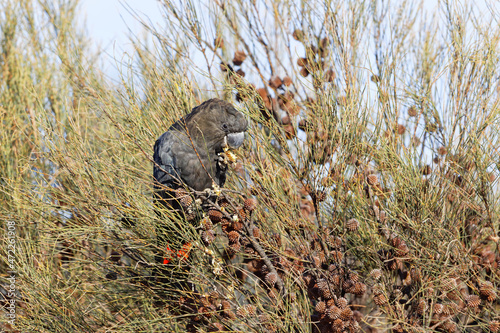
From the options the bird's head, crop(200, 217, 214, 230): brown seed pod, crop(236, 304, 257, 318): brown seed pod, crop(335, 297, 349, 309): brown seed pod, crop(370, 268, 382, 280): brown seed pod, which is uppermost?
the bird's head

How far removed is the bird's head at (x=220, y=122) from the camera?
6.97 ft

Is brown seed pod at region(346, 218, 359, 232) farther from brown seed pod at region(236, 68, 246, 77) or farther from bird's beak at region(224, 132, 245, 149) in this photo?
brown seed pod at region(236, 68, 246, 77)

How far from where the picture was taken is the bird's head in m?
2.12

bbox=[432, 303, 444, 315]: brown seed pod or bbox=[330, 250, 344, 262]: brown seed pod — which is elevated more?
bbox=[330, 250, 344, 262]: brown seed pod

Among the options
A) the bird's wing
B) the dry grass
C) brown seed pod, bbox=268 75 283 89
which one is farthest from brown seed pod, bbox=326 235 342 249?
brown seed pod, bbox=268 75 283 89

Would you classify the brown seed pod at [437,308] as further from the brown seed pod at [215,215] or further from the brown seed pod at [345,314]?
the brown seed pod at [215,215]

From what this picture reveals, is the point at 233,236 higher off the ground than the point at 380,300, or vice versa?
the point at 233,236

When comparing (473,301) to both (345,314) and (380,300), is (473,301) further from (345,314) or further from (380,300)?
(345,314)

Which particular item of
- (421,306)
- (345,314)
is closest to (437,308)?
(421,306)

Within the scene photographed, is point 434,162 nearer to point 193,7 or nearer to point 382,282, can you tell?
point 382,282

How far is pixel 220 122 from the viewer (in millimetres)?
2148

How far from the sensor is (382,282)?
6.10ft

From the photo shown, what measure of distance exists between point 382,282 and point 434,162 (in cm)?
71

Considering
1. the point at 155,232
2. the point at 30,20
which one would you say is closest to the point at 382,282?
the point at 155,232
